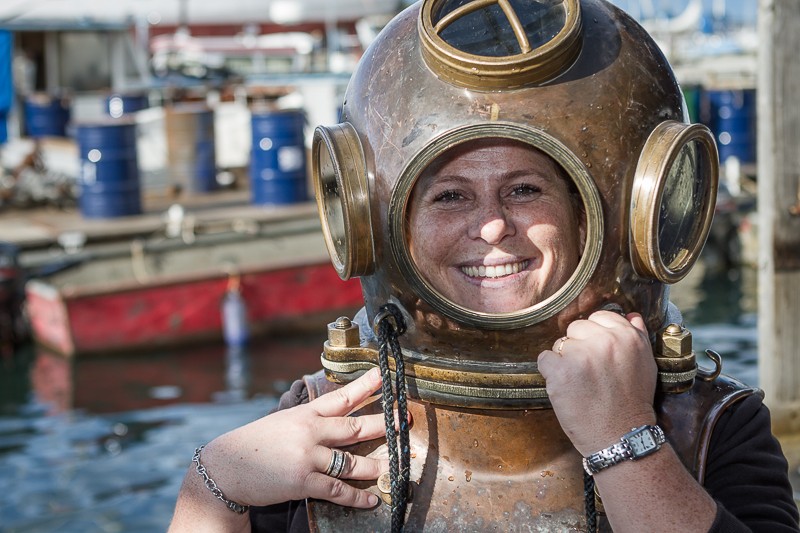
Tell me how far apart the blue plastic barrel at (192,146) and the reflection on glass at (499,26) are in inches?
453

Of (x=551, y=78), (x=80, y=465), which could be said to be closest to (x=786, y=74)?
(x=551, y=78)

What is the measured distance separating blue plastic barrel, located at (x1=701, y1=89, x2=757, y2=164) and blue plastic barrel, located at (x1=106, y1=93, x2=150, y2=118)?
28.7 ft

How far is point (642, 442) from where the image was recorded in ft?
4.62

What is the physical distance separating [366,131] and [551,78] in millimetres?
293

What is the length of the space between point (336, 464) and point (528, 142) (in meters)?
0.56

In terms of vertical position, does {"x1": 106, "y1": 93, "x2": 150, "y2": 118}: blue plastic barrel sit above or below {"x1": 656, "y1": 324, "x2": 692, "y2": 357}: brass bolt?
above

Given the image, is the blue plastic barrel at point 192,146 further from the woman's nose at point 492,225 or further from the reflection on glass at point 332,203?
the woman's nose at point 492,225

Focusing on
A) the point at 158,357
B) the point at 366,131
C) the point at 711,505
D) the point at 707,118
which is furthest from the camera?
the point at 707,118

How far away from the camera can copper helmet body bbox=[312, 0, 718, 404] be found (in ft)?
4.88

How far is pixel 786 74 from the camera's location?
396 cm

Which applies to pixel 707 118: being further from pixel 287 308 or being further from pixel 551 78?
pixel 551 78

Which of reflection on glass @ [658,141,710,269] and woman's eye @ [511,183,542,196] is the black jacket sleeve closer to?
reflection on glass @ [658,141,710,269]

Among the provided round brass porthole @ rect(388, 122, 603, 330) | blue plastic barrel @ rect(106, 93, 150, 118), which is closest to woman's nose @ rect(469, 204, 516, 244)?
round brass porthole @ rect(388, 122, 603, 330)

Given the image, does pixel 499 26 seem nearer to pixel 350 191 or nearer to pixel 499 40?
pixel 499 40
